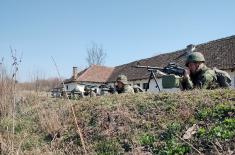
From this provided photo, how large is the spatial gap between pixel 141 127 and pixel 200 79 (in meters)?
3.17

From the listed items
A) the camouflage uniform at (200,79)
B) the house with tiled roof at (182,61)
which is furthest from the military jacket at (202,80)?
the house with tiled roof at (182,61)

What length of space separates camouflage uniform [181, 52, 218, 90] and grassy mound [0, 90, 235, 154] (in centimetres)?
158

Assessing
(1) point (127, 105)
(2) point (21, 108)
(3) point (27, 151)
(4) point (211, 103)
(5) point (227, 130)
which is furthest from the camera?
(2) point (21, 108)

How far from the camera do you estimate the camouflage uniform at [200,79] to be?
8.82 m

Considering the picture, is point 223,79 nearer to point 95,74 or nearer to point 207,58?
point 207,58

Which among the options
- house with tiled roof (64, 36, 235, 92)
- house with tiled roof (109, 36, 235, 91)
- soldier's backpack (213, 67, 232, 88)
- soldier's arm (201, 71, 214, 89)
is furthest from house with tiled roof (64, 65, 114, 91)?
soldier's arm (201, 71, 214, 89)

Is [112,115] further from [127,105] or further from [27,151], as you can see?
[27,151]

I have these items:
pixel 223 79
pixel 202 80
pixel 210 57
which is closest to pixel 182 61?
pixel 210 57

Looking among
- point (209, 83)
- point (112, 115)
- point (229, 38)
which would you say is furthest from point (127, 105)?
point (229, 38)

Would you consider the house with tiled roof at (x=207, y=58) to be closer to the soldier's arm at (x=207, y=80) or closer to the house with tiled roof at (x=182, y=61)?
the house with tiled roof at (x=182, y=61)

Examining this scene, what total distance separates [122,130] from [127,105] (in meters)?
1.18

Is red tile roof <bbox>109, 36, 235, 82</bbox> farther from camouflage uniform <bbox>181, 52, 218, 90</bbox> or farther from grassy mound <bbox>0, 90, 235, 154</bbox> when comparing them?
grassy mound <bbox>0, 90, 235, 154</bbox>

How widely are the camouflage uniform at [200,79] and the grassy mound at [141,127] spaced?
158 centimetres

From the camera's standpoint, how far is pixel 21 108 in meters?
10.8
